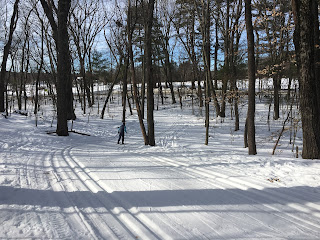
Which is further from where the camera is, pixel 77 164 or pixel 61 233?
pixel 77 164

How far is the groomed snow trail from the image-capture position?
10.5 ft

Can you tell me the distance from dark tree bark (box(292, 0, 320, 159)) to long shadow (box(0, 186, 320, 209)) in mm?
2359

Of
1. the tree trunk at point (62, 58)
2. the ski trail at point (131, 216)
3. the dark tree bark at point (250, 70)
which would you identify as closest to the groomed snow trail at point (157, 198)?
the ski trail at point (131, 216)

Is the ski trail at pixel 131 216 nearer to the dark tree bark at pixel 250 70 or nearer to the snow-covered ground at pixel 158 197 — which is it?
the snow-covered ground at pixel 158 197

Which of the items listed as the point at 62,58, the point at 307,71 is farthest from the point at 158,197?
the point at 62,58

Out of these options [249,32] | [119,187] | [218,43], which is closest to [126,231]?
[119,187]

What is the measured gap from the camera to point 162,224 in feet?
11.1

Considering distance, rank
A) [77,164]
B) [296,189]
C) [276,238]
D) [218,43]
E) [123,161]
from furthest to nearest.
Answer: [218,43] → [123,161] → [77,164] → [296,189] → [276,238]

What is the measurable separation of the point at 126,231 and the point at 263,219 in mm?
2406

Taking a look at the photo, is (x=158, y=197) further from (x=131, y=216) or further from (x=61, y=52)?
(x=61, y=52)

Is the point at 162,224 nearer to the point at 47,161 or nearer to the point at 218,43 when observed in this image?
the point at 47,161

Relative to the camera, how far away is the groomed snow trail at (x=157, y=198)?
10.5ft

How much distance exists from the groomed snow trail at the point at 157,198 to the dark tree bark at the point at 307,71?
82 cm

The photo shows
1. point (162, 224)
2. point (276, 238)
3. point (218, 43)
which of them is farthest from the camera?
point (218, 43)
